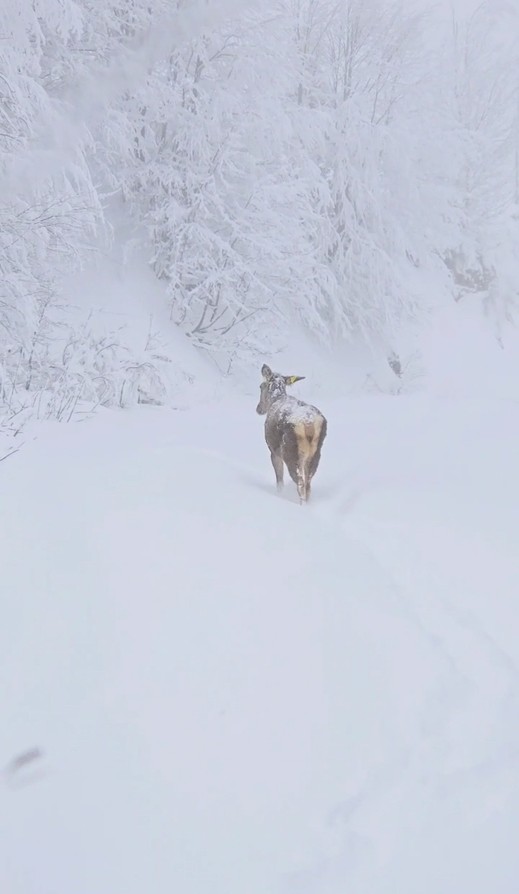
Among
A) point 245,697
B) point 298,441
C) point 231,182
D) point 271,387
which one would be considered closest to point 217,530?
point 245,697

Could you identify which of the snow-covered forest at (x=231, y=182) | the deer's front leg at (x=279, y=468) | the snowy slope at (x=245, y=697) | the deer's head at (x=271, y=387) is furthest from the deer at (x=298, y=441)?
the snow-covered forest at (x=231, y=182)

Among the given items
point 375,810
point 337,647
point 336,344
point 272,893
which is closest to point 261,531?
point 337,647

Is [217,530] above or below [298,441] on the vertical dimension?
above

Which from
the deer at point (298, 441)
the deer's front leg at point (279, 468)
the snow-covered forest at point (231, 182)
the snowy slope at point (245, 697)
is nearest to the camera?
the snowy slope at point (245, 697)

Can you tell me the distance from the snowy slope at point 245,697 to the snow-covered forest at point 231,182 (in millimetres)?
2141

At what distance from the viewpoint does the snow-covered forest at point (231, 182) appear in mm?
7387

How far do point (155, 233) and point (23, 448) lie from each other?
8829 mm

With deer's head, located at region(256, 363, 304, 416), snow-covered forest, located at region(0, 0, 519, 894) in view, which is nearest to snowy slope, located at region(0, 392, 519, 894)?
snow-covered forest, located at region(0, 0, 519, 894)

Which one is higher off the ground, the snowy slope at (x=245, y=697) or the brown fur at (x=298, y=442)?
the snowy slope at (x=245, y=697)

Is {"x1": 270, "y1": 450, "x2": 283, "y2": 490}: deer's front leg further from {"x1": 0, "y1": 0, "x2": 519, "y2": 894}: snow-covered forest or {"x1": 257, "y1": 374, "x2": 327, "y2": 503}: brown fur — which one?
{"x1": 0, "y1": 0, "x2": 519, "y2": 894}: snow-covered forest

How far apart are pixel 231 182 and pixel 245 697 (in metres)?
12.9

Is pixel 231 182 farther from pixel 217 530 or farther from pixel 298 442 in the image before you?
pixel 217 530

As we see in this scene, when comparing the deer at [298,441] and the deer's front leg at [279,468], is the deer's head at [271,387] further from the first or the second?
the deer's front leg at [279,468]

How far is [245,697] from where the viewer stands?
224 centimetres
